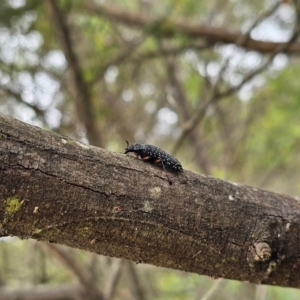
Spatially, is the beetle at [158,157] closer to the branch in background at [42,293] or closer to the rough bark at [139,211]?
the rough bark at [139,211]

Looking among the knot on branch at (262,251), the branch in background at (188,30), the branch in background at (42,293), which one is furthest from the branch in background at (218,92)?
the knot on branch at (262,251)

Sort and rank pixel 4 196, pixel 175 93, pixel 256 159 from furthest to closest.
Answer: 1. pixel 256 159
2. pixel 175 93
3. pixel 4 196

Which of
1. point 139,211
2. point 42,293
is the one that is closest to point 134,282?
point 42,293

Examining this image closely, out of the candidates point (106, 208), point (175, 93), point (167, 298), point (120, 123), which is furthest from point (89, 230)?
point (167, 298)

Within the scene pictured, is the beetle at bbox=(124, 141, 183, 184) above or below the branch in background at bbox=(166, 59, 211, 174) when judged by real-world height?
below

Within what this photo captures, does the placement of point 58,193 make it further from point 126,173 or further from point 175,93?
point 175,93

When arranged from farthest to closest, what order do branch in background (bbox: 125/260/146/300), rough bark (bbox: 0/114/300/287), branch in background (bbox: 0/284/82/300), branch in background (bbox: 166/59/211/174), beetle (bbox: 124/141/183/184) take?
branch in background (bbox: 166/59/211/174), branch in background (bbox: 125/260/146/300), branch in background (bbox: 0/284/82/300), beetle (bbox: 124/141/183/184), rough bark (bbox: 0/114/300/287)

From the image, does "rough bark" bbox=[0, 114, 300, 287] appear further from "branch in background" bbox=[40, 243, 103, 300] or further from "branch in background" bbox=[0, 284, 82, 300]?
"branch in background" bbox=[0, 284, 82, 300]

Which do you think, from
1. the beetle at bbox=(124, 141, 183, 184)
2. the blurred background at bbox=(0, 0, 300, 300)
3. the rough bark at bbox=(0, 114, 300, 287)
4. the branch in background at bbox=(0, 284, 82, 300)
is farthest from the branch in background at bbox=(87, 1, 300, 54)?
the rough bark at bbox=(0, 114, 300, 287)
